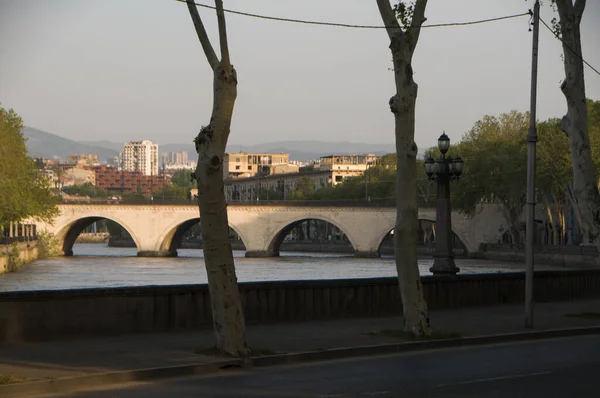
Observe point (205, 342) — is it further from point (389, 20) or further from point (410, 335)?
point (389, 20)

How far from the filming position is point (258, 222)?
11119 cm

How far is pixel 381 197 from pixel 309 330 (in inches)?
4393

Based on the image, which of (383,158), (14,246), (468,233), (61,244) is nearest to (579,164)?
(14,246)

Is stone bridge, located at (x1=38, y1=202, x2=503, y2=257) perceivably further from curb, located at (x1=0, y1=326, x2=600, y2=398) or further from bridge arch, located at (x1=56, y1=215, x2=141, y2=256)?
→ curb, located at (x1=0, y1=326, x2=600, y2=398)

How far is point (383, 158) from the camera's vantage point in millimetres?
143625

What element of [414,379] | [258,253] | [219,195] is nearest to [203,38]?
[219,195]

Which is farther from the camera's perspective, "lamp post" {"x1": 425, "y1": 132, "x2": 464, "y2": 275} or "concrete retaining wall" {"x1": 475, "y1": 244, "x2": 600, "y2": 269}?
"concrete retaining wall" {"x1": 475, "y1": 244, "x2": 600, "y2": 269}

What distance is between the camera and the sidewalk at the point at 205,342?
14.7 metres

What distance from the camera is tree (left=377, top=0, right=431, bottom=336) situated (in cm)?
1945

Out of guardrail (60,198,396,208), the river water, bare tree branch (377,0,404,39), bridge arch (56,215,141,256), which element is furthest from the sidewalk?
bridge arch (56,215,141,256)

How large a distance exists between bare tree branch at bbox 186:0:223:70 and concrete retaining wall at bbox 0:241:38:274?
52324mm

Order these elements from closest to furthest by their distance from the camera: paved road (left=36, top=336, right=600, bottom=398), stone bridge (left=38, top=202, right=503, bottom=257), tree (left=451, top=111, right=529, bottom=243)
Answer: paved road (left=36, top=336, right=600, bottom=398) < tree (left=451, top=111, right=529, bottom=243) < stone bridge (left=38, top=202, right=503, bottom=257)

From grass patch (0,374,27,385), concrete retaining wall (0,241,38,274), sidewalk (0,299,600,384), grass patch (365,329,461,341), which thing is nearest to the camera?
grass patch (0,374,27,385)

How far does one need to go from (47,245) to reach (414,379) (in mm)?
88958
